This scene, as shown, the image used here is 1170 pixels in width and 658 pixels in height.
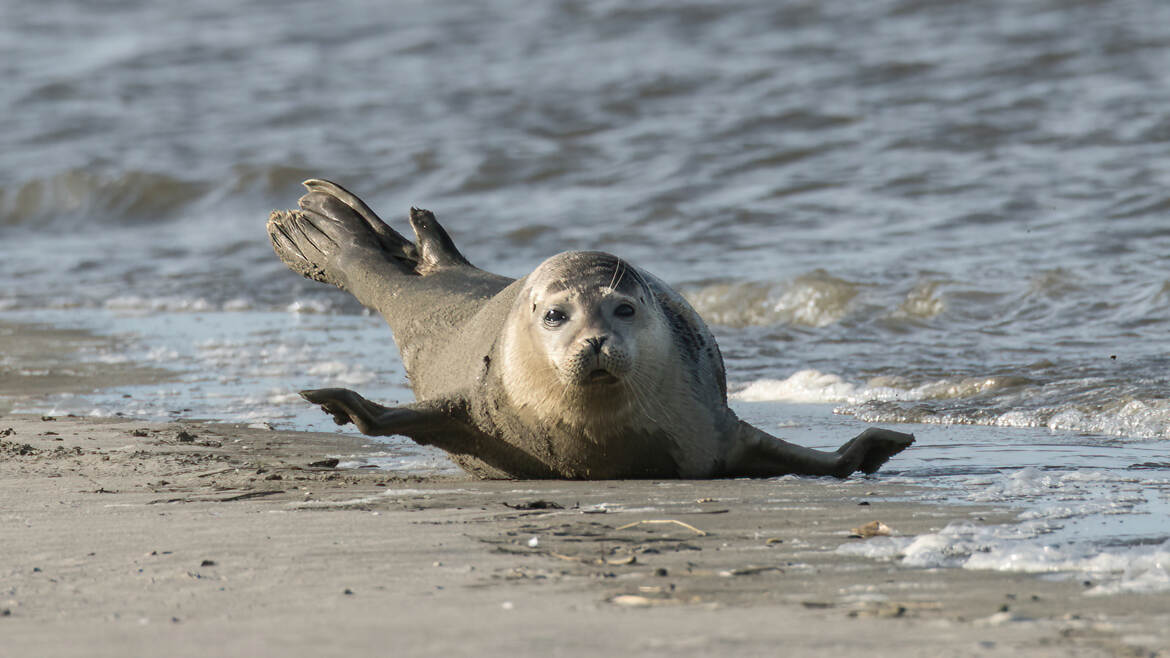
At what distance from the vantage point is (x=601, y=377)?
14.6ft

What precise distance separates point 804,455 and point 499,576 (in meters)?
1.83

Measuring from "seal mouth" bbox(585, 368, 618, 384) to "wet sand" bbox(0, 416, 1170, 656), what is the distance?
1.12ft

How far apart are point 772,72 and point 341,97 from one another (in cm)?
589

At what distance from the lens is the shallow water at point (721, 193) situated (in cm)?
689

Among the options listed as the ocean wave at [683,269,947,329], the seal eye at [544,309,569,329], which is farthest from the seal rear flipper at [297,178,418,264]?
the ocean wave at [683,269,947,329]

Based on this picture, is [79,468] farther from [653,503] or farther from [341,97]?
[341,97]

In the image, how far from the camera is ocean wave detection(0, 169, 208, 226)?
16469 millimetres

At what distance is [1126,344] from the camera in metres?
7.82

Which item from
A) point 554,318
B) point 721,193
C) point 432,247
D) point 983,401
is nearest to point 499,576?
point 554,318

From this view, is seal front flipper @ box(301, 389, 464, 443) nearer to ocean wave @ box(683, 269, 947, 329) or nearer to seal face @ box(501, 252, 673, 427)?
seal face @ box(501, 252, 673, 427)

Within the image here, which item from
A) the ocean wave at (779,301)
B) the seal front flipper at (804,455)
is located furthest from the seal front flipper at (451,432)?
the ocean wave at (779,301)

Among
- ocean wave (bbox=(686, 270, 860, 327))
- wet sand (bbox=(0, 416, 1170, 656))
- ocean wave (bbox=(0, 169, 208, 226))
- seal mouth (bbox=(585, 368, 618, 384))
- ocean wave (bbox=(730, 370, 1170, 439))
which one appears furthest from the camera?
ocean wave (bbox=(0, 169, 208, 226))

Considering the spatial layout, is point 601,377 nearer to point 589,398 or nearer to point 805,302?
point 589,398

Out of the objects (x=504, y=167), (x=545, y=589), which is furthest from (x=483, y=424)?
(x=504, y=167)
